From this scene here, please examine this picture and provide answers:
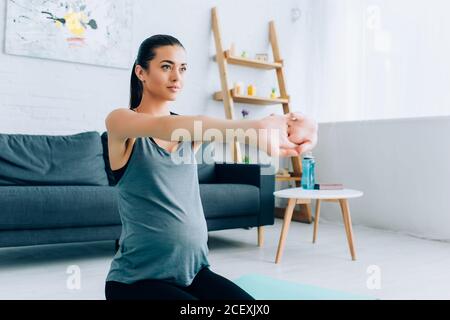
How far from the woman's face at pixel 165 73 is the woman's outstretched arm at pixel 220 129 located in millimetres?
123

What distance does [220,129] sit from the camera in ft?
2.59

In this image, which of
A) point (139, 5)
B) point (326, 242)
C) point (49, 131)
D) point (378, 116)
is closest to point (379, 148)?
point (378, 116)

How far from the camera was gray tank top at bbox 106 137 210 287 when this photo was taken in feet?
3.16

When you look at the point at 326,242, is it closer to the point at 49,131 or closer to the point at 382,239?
the point at 382,239

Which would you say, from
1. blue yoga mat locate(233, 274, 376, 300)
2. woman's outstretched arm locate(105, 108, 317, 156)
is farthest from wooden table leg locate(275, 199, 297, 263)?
woman's outstretched arm locate(105, 108, 317, 156)

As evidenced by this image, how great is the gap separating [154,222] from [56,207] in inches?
57.7

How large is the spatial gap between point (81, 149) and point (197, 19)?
170cm

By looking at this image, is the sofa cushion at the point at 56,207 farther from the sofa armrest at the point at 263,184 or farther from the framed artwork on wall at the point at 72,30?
the framed artwork on wall at the point at 72,30

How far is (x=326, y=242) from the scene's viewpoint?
3.08m

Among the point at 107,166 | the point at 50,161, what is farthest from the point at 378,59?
the point at 50,161

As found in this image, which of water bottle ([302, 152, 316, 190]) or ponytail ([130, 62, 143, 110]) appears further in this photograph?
water bottle ([302, 152, 316, 190])

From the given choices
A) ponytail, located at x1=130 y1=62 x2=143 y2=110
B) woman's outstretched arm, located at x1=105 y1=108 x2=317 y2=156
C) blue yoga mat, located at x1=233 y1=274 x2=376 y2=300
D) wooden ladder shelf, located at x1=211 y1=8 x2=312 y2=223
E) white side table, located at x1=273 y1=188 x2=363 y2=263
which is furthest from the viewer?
wooden ladder shelf, located at x1=211 y1=8 x2=312 y2=223

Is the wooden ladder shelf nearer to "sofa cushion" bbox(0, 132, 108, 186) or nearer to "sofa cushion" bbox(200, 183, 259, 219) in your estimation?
"sofa cushion" bbox(200, 183, 259, 219)

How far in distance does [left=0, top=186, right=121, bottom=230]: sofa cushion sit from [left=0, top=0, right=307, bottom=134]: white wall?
3.46 ft
